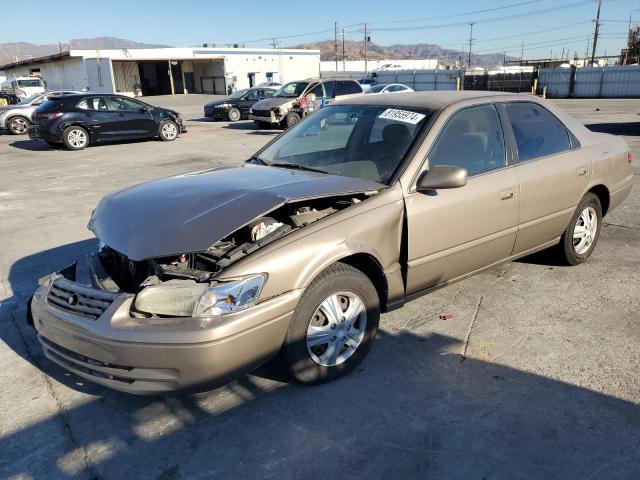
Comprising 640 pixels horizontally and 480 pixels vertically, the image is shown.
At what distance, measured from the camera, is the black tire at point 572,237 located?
15.2 ft

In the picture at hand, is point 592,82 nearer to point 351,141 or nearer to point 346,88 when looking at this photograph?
point 346,88

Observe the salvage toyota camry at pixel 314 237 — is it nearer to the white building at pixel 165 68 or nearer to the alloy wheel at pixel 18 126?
the alloy wheel at pixel 18 126

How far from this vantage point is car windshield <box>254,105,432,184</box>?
3.63 metres

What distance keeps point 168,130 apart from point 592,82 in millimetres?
31739

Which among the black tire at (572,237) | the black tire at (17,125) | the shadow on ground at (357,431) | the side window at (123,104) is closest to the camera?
the shadow on ground at (357,431)

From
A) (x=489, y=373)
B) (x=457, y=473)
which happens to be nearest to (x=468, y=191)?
(x=489, y=373)

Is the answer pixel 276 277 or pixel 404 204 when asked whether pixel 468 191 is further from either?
pixel 276 277

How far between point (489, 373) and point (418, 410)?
2.03ft

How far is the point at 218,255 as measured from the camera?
293 cm

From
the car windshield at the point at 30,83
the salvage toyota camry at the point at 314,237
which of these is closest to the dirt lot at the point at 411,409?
the salvage toyota camry at the point at 314,237

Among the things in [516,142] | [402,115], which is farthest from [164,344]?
[516,142]

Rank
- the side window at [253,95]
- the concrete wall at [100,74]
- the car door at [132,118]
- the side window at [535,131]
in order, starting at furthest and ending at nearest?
the concrete wall at [100,74] → the side window at [253,95] → the car door at [132,118] → the side window at [535,131]

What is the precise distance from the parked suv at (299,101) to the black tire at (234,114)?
3947 mm

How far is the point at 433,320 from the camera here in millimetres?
3918
